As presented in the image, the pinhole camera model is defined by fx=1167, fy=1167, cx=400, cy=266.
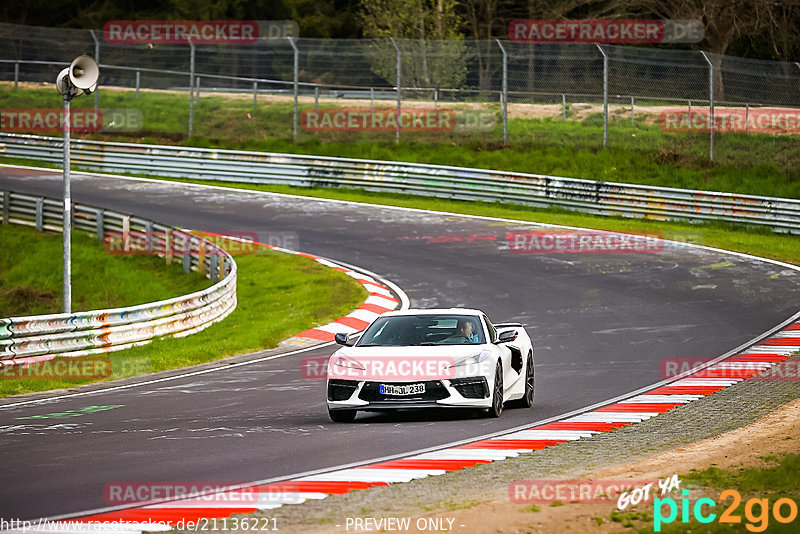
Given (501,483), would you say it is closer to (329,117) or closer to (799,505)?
(799,505)

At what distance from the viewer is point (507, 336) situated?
12.2 metres

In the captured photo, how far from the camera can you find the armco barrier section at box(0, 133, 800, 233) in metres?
29.3

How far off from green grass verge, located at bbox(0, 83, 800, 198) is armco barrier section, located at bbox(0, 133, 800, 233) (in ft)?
5.48

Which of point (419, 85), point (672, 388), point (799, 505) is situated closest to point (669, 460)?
point (799, 505)

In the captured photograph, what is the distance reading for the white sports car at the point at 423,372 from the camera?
37.8 feet

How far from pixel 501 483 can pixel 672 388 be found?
19.4 ft

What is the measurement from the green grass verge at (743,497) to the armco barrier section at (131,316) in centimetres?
1073
